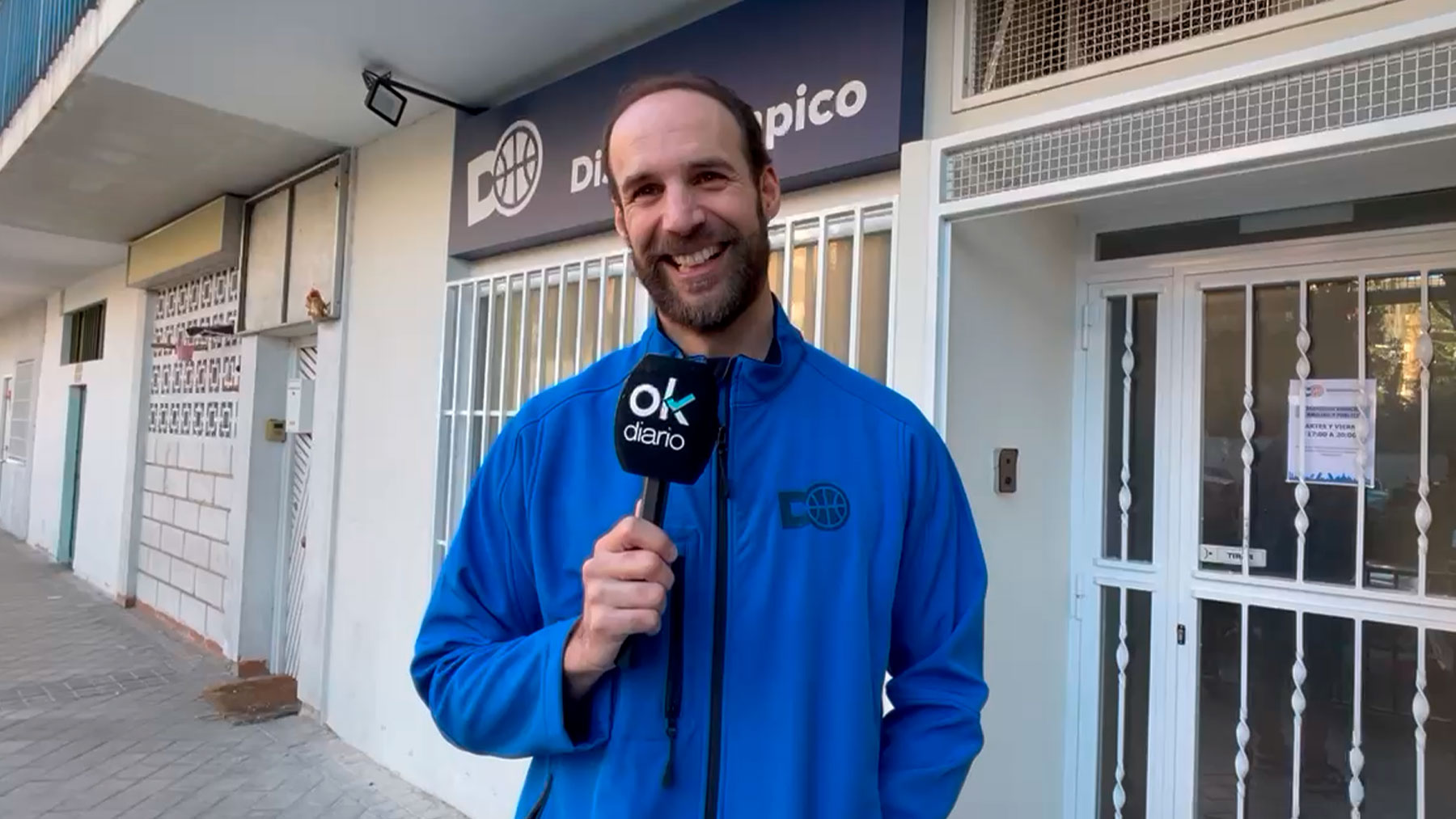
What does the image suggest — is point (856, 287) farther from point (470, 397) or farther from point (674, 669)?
point (470, 397)

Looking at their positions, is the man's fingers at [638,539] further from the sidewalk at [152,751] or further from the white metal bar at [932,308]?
the sidewalk at [152,751]

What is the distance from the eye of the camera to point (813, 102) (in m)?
3.17

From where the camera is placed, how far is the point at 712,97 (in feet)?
4.57

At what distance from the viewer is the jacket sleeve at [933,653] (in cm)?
133

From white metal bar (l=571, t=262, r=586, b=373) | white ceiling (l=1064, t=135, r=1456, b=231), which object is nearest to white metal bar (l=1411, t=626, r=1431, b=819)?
white ceiling (l=1064, t=135, r=1456, b=231)

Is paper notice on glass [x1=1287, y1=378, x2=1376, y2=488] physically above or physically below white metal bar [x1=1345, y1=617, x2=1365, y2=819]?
above

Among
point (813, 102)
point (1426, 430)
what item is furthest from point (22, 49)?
point (1426, 430)

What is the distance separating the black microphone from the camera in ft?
3.87

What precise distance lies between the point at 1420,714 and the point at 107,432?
12.1 metres

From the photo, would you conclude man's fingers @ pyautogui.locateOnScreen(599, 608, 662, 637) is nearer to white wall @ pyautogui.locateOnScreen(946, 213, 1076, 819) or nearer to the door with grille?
white wall @ pyautogui.locateOnScreen(946, 213, 1076, 819)

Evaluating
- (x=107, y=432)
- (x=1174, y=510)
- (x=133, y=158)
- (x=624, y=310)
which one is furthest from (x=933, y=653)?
(x=107, y=432)

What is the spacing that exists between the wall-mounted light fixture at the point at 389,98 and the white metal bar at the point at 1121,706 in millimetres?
3911

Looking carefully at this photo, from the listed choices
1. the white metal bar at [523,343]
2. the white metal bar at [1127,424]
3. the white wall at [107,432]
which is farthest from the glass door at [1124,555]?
the white wall at [107,432]

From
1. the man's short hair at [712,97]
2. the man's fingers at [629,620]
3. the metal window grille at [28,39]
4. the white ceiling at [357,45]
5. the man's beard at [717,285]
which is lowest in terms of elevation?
the man's fingers at [629,620]
